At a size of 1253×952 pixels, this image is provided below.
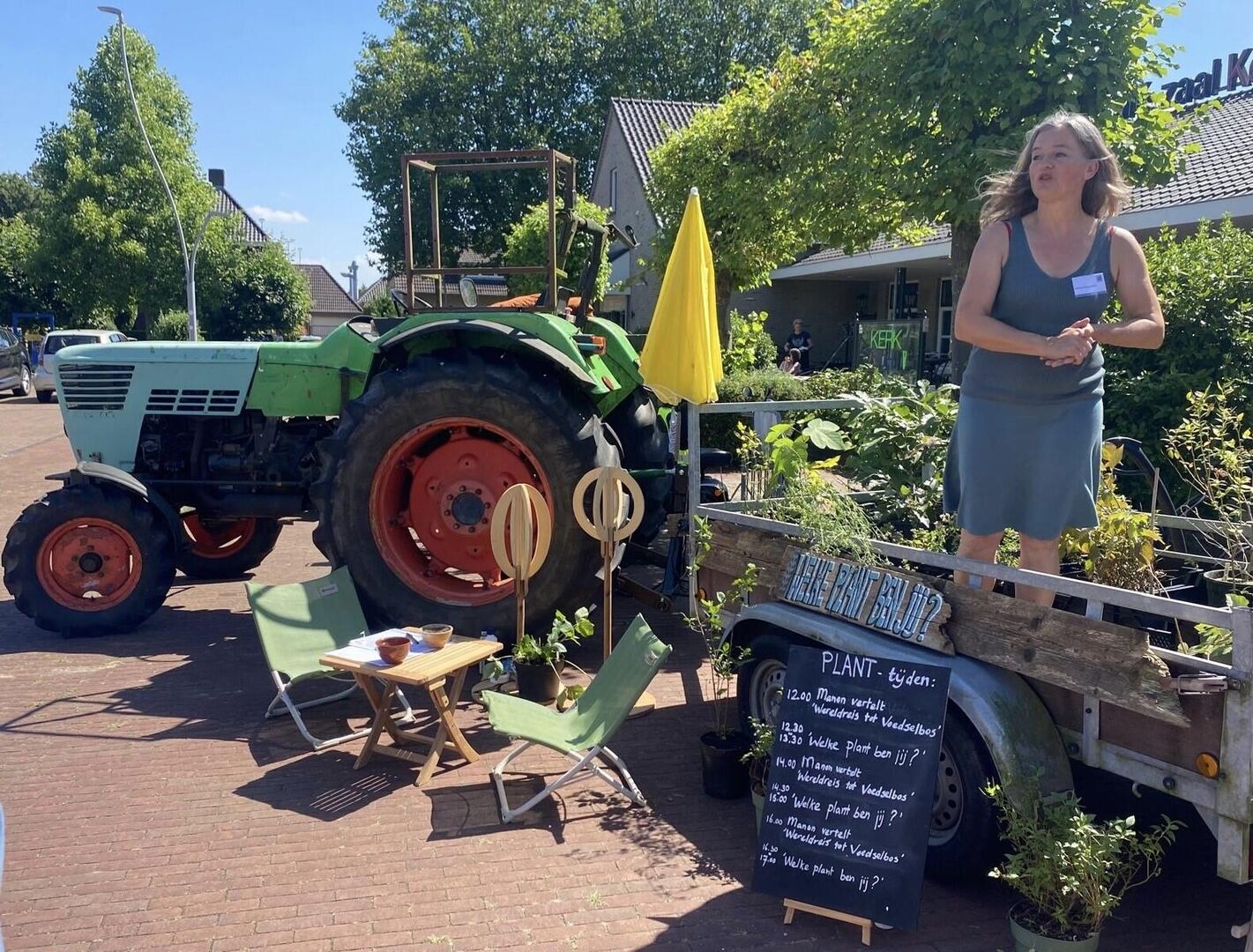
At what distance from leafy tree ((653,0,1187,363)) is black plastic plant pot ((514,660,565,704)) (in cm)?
421

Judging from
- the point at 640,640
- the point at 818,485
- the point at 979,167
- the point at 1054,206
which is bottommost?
the point at 640,640

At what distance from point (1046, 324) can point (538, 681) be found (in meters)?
2.71

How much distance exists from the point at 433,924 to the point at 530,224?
1336cm

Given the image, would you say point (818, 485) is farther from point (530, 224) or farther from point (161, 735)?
point (530, 224)

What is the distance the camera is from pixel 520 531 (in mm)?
4578

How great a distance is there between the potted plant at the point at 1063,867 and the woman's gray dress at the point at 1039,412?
0.86 meters

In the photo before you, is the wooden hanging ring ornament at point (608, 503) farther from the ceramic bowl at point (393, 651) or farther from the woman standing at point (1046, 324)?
the woman standing at point (1046, 324)

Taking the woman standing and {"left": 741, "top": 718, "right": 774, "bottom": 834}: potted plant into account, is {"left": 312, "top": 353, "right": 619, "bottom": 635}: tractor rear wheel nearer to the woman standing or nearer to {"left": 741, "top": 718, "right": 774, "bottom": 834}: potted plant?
{"left": 741, "top": 718, "right": 774, "bottom": 834}: potted plant

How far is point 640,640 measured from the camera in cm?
404

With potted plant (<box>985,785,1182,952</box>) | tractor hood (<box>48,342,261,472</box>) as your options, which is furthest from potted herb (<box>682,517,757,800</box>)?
tractor hood (<box>48,342,261,472</box>)

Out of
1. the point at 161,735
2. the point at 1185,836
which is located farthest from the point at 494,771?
the point at 1185,836

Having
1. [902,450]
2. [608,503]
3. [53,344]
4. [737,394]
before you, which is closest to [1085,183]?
[902,450]

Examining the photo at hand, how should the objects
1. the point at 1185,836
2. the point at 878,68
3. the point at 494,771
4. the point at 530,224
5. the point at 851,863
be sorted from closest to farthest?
the point at 851,863 < the point at 1185,836 < the point at 494,771 < the point at 878,68 < the point at 530,224

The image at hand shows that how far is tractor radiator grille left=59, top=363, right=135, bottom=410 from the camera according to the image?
6.07 m
